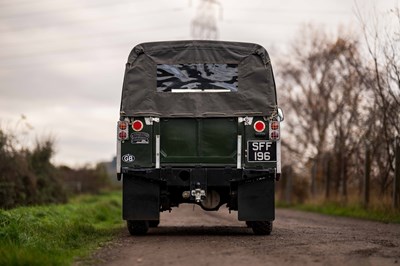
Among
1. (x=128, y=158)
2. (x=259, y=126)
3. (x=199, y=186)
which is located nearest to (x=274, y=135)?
(x=259, y=126)

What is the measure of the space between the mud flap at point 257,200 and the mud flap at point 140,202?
1438 millimetres

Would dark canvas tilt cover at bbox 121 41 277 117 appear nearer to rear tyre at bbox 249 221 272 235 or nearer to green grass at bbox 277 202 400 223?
rear tyre at bbox 249 221 272 235

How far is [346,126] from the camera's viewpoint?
42281 millimetres

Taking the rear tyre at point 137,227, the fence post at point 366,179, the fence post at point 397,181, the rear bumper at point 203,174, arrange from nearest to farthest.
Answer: the rear bumper at point 203,174, the rear tyre at point 137,227, the fence post at point 397,181, the fence post at point 366,179

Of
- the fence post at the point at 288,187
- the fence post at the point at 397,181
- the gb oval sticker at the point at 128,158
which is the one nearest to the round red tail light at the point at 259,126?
the gb oval sticker at the point at 128,158

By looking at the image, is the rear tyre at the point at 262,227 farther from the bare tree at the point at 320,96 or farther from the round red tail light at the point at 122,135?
the bare tree at the point at 320,96

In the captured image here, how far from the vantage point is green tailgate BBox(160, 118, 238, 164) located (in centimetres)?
1410

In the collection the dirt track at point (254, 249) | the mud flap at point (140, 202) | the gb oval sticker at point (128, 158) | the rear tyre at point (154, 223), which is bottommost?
the dirt track at point (254, 249)

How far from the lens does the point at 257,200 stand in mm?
14109

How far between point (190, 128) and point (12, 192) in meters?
14.9

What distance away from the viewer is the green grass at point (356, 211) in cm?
2148

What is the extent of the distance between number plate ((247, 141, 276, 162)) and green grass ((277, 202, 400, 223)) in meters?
7.54

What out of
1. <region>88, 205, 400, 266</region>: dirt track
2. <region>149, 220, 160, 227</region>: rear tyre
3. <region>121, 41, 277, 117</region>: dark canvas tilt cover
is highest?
<region>121, 41, 277, 117</region>: dark canvas tilt cover

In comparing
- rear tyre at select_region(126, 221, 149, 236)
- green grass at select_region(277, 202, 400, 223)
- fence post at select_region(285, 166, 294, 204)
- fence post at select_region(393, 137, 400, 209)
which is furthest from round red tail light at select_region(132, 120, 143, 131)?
fence post at select_region(285, 166, 294, 204)
